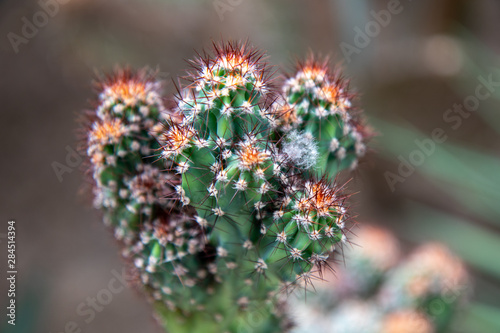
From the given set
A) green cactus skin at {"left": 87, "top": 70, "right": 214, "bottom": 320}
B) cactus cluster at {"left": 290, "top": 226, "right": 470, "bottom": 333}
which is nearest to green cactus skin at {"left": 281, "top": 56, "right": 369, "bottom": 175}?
green cactus skin at {"left": 87, "top": 70, "right": 214, "bottom": 320}

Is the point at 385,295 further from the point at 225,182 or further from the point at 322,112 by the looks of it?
the point at 225,182

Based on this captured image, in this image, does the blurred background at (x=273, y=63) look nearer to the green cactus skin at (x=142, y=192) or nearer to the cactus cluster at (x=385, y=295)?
the cactus cluster at (x=385, y=295)

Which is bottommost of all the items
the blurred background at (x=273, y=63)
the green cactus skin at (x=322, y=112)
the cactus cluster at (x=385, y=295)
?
the cactus cluster at (x=385, y=295)

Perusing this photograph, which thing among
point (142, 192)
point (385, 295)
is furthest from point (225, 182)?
point (385, 295)

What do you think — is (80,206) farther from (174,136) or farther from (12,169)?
(174,136)

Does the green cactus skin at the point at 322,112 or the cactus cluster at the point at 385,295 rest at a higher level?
the green cactus skin at the point at 322,112

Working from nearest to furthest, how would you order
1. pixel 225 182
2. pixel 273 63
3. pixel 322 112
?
pixel 225 182, pixel 322 112, pixel 273 63

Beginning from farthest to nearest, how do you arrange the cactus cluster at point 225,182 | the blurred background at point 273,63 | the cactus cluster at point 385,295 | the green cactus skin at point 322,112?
the blurred background at point 273,63, the cactus cluster at point 385,295, the green cactus skin at point 322,112, the cactus cluster at point 225,182

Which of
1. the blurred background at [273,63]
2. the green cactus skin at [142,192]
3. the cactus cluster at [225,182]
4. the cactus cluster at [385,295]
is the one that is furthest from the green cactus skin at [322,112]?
the blurred background at [273,63]
